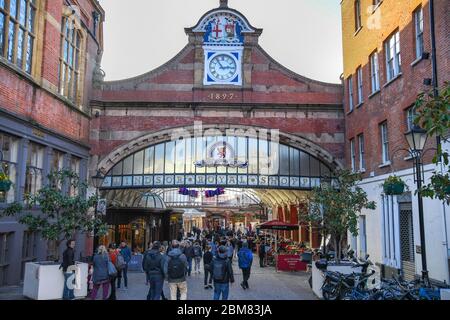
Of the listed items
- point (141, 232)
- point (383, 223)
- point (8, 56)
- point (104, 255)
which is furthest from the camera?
point (141, 232)

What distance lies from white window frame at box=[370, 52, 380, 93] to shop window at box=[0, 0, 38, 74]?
46.2ft

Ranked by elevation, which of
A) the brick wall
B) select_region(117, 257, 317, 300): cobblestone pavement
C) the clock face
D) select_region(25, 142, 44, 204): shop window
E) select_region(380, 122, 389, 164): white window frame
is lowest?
select_region(117, 257, 317, 300): cobblestone pavement

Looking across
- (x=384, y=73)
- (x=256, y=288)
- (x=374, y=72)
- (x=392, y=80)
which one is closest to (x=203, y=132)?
(x=374, y=72)

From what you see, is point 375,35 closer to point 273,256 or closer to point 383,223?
point 383,223

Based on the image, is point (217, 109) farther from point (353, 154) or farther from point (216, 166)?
point (353, 154)

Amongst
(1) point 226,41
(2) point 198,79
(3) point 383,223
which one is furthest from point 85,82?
(3) point 383,223

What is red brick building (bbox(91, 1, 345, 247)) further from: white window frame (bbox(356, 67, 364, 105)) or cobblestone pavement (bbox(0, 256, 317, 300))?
cobblestone pavement (bbox(0, 256, 317, 300))

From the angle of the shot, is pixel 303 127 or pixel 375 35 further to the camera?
pixel 303 127

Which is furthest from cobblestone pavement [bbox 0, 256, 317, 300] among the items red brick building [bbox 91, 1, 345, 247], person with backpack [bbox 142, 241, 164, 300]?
red brick building [bbox 91, 1, 345, 247]

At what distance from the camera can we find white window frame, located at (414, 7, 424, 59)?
1442cm

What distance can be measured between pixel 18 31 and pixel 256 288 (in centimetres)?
1241

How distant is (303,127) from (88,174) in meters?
11.6

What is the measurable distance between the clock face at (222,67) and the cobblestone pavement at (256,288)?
10261 mm

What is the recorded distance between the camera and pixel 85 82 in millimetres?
21562
